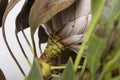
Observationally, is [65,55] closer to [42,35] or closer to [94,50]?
[42,35]

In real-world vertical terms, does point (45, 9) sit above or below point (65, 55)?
above

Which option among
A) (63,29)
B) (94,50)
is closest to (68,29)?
(63,29)

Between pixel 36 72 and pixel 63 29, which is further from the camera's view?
pixel 63 29

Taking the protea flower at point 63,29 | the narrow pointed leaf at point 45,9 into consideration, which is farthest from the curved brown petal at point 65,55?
the narrow pointed leaf at point 45,9

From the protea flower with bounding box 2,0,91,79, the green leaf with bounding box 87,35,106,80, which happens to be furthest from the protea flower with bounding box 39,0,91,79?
the green leaf with bounding box 87,35,106,80

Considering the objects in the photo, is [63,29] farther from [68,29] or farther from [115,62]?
[115,62]

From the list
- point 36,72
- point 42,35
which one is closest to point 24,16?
point 42,35

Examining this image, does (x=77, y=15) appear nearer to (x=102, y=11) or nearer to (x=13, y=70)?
(x=102, y=11)
